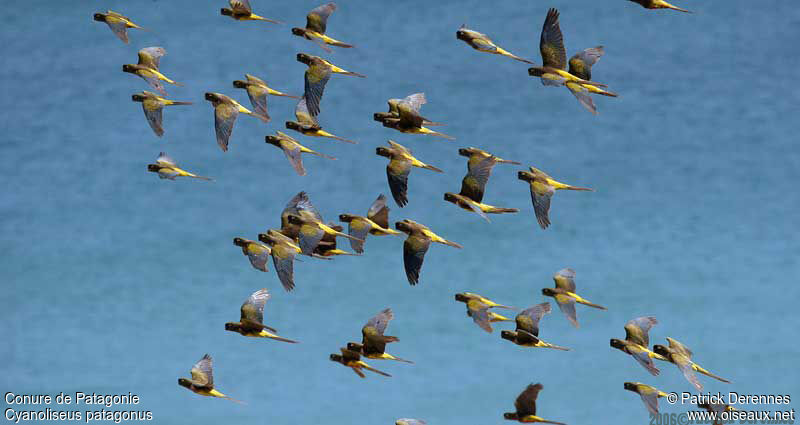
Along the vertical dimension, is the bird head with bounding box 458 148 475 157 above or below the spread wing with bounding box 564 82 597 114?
below

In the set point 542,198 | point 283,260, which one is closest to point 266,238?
point 283,260

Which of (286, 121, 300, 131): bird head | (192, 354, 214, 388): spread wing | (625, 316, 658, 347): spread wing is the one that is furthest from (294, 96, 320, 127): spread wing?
(625, 316, 658, 347): spread wing

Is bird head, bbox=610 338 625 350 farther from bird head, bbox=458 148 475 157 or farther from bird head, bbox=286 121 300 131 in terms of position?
bird head, bbox=286 121 300 131

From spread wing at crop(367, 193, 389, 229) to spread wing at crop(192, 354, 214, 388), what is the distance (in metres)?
7.12

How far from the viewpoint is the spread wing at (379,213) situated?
6962 cm

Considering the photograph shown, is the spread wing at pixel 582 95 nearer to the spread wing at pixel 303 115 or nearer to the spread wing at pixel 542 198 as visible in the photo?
the spread wing at pixel 542 198

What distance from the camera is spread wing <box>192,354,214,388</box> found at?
227 feet

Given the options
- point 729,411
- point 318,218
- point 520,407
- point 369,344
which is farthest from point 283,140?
point 729,411

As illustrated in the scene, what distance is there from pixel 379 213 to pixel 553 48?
8.26 m

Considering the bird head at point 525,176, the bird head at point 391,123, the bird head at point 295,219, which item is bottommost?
the bird head at point 295,219

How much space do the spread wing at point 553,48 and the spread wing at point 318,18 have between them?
7207mm

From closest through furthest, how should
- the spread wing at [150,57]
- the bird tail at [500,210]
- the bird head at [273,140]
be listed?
1. the bird tail at [500,210]
2. the bird head at [273,140]
3. the spread wing at [150,57]

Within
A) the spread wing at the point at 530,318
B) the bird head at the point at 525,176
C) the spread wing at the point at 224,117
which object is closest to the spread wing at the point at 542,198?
the bird head at the point at 525,176

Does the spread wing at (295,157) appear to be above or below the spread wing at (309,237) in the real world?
above
